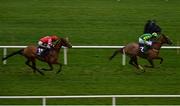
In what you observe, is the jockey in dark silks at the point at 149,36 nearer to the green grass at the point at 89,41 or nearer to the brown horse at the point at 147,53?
the brown horse at the point at 147,53

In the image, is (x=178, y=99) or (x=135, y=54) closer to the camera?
(x=178, y=99)

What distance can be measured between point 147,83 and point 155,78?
2.15 ft

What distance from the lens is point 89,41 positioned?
953 inches

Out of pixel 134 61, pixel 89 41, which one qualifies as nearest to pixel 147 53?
pixel 134 61

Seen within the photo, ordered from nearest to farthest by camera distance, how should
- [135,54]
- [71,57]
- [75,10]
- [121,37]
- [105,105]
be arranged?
[105,105]
[135,54]
[71,57]
[121,37]
[75,10]

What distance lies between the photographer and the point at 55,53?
1886 cm

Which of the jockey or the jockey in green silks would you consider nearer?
the jockey

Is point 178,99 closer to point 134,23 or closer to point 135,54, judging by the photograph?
point 135,54

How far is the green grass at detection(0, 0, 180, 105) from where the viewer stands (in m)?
17.7

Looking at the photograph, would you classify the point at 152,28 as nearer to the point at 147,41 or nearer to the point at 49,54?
the point at 147,41

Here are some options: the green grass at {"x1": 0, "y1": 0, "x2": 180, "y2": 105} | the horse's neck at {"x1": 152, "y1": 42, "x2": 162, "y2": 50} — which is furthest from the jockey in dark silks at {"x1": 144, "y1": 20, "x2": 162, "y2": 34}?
the green grass at {"x1": 0, "y1": 0, "x2": 180, "y2": 105}

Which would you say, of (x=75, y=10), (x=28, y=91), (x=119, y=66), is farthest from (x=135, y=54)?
(x=75, y=10)

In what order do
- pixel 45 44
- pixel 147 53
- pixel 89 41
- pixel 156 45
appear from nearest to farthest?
pixel 45 44
pixel 147 53
pixel 156 45
pixel 89 41

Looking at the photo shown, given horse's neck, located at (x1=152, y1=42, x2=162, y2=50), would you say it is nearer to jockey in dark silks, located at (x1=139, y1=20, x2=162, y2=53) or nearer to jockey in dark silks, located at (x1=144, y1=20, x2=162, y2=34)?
jockey in dark silks, located at (x1=139, y1=20, x2=162, y2=53)
